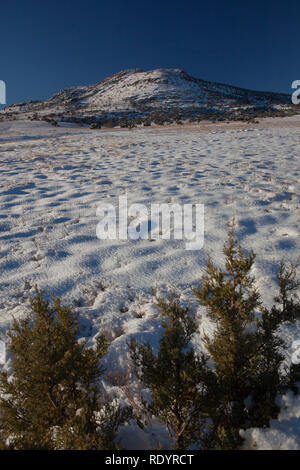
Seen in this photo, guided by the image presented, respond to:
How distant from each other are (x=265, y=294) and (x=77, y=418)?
266 cm

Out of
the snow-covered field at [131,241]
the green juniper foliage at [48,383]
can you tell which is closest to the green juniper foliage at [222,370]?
the snow-covered field at [131,241]

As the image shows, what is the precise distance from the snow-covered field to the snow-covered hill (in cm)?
2516

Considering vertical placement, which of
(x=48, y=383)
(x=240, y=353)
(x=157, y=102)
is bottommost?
(x=48, y=383)

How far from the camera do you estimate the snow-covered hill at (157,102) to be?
36.2 metres

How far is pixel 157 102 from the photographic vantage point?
153 feet

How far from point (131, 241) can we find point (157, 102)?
160 ft

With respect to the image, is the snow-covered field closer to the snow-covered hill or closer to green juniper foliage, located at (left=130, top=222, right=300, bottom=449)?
green juniper foliage, located at (left=130, top=222, right=300, bottom=449)

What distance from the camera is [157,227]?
17.0ft

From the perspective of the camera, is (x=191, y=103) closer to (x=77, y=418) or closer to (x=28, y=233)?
(x=28, y=233)

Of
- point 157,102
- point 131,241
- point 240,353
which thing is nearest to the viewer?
Answer: point 240,353

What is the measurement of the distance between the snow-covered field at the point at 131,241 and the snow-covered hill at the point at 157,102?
25156mm

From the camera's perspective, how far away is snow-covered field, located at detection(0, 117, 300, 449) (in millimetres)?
3033

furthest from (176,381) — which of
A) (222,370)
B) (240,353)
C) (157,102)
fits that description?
(157,102)

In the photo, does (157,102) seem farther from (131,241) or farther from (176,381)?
(176,381)
